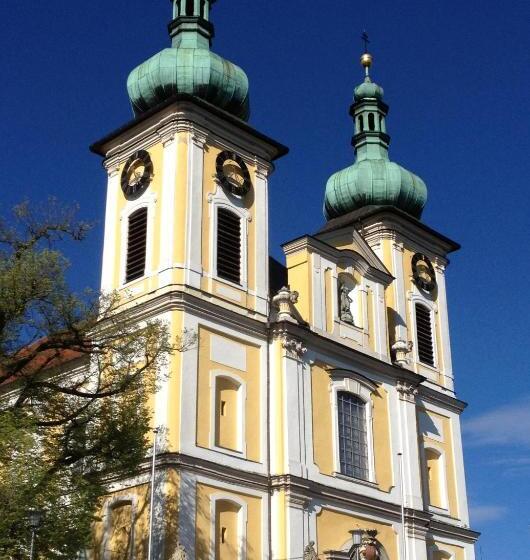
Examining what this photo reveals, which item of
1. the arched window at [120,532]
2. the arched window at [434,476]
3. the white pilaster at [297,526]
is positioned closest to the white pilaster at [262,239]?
the white pilaster at [297,526]

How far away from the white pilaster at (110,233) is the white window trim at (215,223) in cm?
287

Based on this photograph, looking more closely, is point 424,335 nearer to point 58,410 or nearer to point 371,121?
point 371,121

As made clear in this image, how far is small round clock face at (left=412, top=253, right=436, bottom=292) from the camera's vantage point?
33531 millimetres

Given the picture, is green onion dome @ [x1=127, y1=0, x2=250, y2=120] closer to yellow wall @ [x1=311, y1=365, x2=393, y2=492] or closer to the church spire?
the church spire

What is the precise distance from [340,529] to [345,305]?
651 centimetres

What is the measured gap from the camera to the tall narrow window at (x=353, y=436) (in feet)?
89.1

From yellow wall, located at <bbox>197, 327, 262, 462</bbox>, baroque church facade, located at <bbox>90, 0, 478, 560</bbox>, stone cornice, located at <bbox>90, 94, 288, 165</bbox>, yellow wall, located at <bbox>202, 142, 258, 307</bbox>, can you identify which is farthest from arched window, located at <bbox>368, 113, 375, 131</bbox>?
yellow wall, located at <bbox>197, 327, 262, 462</bbox>

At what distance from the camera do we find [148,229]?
88.3 feet

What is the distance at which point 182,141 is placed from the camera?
2720cm

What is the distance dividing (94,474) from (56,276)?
3.96 m

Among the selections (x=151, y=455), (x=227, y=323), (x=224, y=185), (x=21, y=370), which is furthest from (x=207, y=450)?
(x=224, y=185)

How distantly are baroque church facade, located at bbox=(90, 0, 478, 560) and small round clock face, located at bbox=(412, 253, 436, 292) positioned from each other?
22 centimetres

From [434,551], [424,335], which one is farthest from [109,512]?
[424,335]

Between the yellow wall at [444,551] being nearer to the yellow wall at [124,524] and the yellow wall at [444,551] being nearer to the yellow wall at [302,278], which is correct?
the yellow wall at [302,278]
